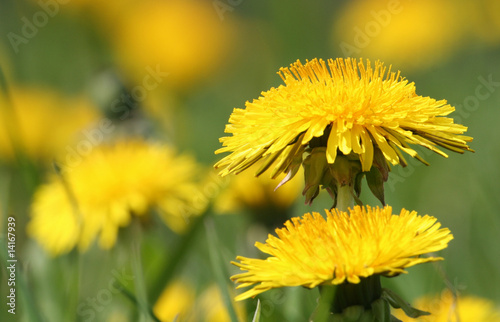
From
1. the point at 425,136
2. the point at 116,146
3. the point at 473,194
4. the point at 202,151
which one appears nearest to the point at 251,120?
the point at 425,136

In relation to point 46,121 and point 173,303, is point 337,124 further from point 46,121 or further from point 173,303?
point 46,121

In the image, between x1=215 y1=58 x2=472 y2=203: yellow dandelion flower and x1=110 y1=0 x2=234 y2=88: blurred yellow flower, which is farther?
x1=110 y1=0 x2=234 y2=88: blurred yellow flower

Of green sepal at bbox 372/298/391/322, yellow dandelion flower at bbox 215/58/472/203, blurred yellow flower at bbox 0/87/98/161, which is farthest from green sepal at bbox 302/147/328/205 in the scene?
blurred yellow flower at bbox 0/87/98/161

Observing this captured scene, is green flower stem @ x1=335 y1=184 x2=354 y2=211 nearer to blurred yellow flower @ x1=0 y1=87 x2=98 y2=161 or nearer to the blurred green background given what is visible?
the blurred green background

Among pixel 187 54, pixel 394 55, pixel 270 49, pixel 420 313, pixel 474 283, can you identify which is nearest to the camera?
pixel 420 313

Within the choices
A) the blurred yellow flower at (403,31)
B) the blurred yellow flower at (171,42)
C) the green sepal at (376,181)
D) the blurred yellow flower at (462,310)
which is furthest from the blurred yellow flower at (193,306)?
the blurred yellow flower at (403,31)

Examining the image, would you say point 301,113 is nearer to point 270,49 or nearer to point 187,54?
point 187,54
